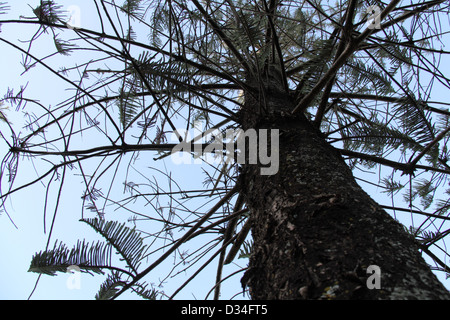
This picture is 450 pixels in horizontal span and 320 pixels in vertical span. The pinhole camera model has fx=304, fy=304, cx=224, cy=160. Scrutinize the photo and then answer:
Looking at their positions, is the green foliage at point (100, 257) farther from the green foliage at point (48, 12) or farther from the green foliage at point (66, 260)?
the green foliage at point (48, 12)

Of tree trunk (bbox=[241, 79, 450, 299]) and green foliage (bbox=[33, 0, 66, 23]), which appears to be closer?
tree trunk (bbox=[241, 79, 450, 299])

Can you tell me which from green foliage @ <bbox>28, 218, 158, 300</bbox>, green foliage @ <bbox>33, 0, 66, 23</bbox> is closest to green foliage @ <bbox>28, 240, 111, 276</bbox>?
green foliage @ <bbox>28, 218, 158, 300</bbox>

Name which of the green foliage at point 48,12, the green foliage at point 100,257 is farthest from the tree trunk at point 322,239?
the green foliage at point 48,12

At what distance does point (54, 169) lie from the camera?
986mm

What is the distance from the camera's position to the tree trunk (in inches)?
17.3

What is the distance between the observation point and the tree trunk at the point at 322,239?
1.44ft

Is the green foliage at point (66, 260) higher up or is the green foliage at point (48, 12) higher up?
the green foliage at point (48, 12)

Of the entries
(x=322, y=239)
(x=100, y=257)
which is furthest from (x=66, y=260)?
(x=322, y=239)

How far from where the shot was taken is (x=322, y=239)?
0.53 metres

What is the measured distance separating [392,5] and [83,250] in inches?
33.5

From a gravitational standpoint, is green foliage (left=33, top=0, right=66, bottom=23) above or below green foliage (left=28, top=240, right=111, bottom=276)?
above

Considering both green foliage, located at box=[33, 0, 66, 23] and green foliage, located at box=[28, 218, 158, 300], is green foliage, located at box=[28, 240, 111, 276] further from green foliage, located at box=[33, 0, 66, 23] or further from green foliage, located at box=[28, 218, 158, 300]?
green foliage, located at box=[33, 0, 66, 23]
